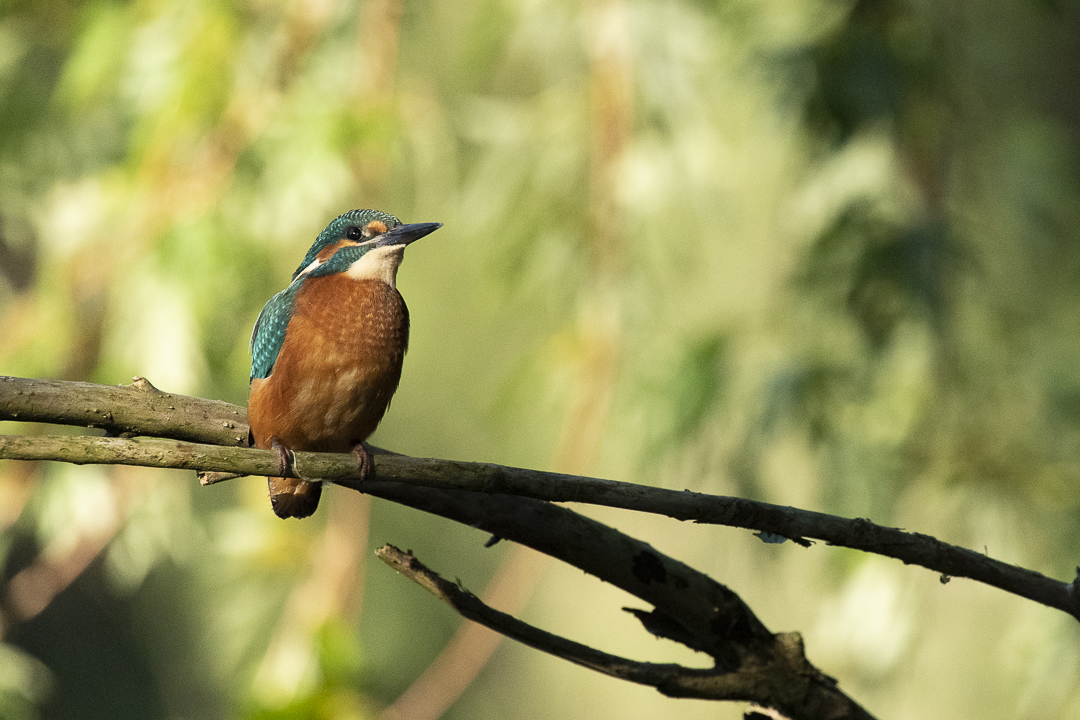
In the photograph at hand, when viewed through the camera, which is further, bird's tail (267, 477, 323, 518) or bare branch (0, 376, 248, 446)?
bird's tail (267, 477, 323, 518)

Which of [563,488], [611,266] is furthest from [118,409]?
[611,266]

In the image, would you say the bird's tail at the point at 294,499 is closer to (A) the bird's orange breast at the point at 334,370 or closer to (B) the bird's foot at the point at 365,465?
(A) the bird's orange breast at the point at 334,370

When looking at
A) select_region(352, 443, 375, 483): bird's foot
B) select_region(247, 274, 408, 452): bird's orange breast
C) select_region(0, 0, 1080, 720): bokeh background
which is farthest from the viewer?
select_region(0, 0, 1080, 720): bokeh background

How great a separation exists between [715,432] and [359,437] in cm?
149

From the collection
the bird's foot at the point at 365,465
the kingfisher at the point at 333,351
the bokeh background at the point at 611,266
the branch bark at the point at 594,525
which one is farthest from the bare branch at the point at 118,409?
the bokeh background at the point at 611,266

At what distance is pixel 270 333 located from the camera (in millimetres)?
1799

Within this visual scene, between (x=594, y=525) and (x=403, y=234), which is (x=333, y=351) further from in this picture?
(x=594, y=525)

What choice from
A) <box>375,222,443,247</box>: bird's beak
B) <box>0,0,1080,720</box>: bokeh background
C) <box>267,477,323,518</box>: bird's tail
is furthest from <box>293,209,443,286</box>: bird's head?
<box>0,0,1080,720</box>: bokeh background

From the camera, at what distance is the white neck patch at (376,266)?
1822 mm

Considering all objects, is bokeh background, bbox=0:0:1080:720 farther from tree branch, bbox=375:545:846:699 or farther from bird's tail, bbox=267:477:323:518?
tree branch, bbox=375:545:846:699

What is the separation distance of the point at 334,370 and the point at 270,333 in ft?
0.59

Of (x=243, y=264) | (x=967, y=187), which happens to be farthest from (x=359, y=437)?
(x=967, y=187)

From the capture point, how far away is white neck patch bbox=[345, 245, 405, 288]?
1.82 meters

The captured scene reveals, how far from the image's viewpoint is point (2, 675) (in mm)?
2627
